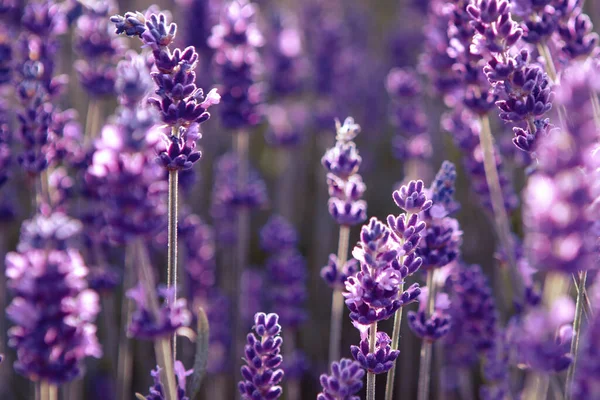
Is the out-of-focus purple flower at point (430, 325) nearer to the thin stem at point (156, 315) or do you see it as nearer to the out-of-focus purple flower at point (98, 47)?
the thin stem at point (156, 315)

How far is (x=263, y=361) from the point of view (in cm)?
202

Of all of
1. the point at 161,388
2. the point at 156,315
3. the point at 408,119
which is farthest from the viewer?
the point at 408,119

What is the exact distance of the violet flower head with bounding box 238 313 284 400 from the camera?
200 cm

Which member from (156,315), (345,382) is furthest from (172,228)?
(345,382)

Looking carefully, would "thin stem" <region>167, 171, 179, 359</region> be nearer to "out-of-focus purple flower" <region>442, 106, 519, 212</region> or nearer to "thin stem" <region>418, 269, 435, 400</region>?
"thin stem" <region>418, 269, 435, 400</region>

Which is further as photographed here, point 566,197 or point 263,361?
point 263,361

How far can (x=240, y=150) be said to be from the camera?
3910mm

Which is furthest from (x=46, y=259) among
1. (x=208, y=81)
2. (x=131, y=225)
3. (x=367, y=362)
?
(x=208, y=81)

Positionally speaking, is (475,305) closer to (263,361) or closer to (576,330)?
(576,330)

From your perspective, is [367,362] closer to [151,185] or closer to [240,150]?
[151,185]

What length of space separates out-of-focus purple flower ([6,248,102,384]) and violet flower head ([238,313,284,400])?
1.55ft

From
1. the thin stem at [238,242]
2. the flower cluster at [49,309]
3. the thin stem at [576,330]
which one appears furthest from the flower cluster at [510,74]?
the thin stem at [238,242]

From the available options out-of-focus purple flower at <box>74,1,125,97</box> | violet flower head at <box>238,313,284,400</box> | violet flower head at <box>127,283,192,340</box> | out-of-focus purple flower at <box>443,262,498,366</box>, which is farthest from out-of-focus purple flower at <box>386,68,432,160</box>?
violet flower head at <box>127,283,192,340</box>

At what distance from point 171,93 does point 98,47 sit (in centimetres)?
185
